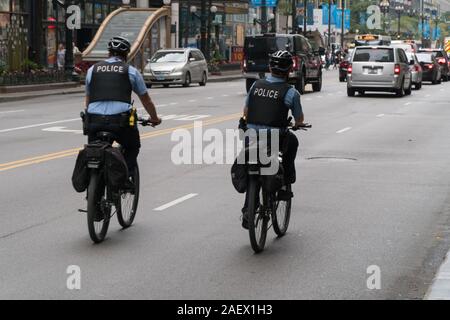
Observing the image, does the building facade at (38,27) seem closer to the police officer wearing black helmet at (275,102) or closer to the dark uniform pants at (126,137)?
the dark uniform pants at (126,137)

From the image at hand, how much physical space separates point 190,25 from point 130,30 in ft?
74.6

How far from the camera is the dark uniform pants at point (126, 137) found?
9281 mm

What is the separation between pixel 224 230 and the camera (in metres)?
10.1

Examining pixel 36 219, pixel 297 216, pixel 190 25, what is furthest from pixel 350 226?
pixel 190 25

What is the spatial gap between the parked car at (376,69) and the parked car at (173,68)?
953 cm

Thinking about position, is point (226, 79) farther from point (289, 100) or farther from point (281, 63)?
point (289, 100)

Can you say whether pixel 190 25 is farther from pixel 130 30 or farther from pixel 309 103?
pixel 309 103

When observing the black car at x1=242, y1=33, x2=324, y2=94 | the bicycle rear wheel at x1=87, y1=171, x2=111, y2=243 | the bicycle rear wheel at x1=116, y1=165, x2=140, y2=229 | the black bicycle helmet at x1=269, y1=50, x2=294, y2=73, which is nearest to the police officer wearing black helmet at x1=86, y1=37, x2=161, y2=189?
the bicycle rear wheel at x1=87, y1=171, x2=111, y2=243

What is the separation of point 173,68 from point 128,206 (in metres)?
32.9

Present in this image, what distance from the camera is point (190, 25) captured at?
7225 cm

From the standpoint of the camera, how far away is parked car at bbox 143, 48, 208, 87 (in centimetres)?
4278

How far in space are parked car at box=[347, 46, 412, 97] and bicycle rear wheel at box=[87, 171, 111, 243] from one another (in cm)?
2661

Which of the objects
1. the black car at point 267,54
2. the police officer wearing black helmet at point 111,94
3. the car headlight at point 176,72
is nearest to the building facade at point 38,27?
the car headlight at point 176,72

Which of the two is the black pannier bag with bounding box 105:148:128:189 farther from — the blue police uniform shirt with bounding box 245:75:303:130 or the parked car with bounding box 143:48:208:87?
the parked car with bounding box 143:48:208:87
